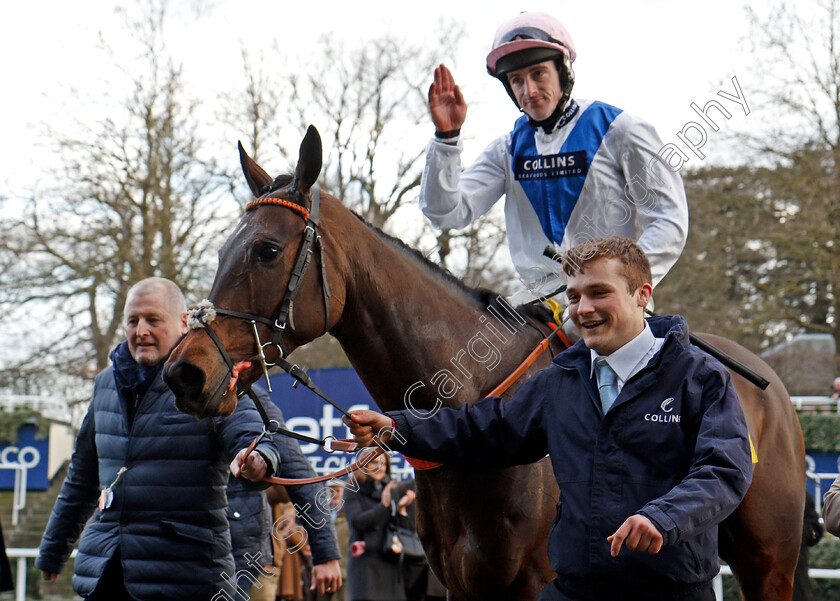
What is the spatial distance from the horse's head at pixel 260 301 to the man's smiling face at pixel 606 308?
82cm

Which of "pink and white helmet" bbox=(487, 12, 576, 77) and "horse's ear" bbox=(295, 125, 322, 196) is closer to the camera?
"horse's ear" bbox=(295, 125, 322, 196)

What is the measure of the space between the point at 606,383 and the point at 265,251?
3.50 feet

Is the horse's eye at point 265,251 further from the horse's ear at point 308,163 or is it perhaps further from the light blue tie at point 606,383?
the light blue tie at point 606,383

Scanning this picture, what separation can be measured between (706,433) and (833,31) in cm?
1547

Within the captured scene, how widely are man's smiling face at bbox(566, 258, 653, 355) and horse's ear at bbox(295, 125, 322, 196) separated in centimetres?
93

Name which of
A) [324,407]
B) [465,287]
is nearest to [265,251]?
[465,287]

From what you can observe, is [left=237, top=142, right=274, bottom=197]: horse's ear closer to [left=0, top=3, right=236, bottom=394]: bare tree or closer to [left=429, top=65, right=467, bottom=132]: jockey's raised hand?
[left=429, top=65, right=467, bottom=132]: jockey's raised hand

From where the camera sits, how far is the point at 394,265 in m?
2.96

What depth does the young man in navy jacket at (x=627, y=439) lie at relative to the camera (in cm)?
208

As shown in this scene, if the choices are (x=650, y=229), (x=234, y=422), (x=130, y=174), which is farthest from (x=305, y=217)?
(x=130, y=174)

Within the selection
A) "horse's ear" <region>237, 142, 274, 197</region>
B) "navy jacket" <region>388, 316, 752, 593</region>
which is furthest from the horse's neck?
"navy jacket" <region>388, 316, 752, 593</region>

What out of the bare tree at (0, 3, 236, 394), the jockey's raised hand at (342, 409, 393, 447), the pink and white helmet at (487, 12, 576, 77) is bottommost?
the jockey's raised hand at (342, 409, 393, 447)

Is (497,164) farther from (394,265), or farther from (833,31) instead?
(833,31)

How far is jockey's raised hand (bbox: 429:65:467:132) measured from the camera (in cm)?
317
